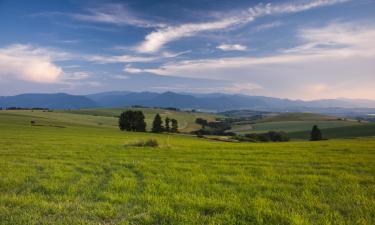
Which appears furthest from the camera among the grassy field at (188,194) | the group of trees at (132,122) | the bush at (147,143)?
the group of trees at (132,122)

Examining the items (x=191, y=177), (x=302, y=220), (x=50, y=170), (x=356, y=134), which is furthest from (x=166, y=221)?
(x=356, y=134)

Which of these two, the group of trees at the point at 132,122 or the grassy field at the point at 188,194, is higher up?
the grassy field at the point at 188,194

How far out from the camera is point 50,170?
44.8ft

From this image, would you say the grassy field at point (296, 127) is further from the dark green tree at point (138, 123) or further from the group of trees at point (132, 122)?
the group of trees at point (132, 122)

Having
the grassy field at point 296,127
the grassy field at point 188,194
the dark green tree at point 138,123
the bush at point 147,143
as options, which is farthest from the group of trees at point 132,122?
the grassy field at point 188,194

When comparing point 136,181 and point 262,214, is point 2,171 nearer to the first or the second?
point 136,181

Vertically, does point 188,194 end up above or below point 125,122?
above

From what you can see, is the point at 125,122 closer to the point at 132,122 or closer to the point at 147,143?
the point at 132,122

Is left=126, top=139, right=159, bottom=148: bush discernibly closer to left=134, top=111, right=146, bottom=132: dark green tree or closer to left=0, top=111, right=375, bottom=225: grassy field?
left=0, top=111, right=375, bottom=225: grassy field

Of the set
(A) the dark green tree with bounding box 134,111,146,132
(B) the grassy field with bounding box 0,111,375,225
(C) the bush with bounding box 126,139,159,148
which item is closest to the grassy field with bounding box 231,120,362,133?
(A) the dark green tree with bounding box 134,111,146,132

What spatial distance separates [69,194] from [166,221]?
12.9 feet

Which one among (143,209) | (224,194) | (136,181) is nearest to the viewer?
(143,209)

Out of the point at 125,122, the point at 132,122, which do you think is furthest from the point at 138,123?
the point at 125,122

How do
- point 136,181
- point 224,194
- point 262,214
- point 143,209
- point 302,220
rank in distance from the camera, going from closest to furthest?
point 302,220 < point 262,214 < point 143,209 < point 224,194 < point 136,181
